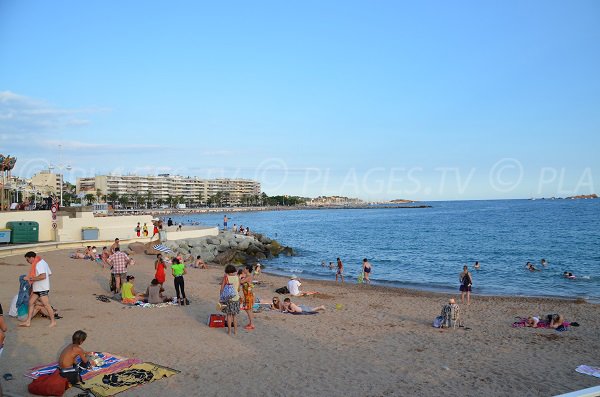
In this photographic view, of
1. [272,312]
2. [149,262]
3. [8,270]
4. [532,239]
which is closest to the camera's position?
[272,312]

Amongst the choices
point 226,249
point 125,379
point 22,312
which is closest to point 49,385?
point 125,379

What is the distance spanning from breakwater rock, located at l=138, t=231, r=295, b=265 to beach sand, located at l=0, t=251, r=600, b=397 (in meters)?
15.0

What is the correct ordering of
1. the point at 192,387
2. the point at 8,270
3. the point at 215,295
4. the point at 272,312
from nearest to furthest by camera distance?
the point at 192,387 → the point at 272,312 → the point at 215,295 → the point at 8,270

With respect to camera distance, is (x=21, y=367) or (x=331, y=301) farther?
(x=331, y=301)

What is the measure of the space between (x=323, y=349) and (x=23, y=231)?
68.7 feet

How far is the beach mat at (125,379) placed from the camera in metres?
6.42

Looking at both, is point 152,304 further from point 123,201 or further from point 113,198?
point 123,201

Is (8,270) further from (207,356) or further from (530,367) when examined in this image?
(530,367)

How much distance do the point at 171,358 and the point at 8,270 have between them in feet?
38.8

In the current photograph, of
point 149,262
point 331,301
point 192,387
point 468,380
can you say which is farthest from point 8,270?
point 468,380

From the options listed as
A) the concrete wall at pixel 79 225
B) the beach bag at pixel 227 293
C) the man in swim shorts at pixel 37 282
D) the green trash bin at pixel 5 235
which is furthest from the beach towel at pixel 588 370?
the concrete wall at pixel 79 225

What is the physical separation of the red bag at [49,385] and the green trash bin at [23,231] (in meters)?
20.3

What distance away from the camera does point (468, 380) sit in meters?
7.62

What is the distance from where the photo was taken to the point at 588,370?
8.25 metres
